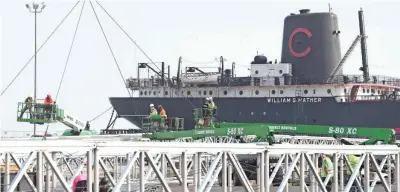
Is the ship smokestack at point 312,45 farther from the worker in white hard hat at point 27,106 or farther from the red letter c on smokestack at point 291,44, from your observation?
the worker in white hard hat at point 27,106

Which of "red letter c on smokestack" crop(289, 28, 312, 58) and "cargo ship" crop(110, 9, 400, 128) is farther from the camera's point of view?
"red letter c on smokestack" crop(289, 28, 312, 58)

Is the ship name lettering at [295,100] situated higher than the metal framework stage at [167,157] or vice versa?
the ship name lettering at [295,100]

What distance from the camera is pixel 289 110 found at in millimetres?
63281

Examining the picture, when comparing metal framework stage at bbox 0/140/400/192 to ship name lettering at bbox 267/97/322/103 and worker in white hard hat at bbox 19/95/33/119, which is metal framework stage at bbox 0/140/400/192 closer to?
worker in white hard hat at bbox 19/95/33/119

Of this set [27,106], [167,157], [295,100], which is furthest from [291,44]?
[167,157]

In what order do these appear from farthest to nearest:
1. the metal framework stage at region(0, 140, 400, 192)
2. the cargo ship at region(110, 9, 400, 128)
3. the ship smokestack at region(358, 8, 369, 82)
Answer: the ship smokestack at region(358, 8, 369, 82), the cargo ship at region(110, 9, 400, 128), the metal framework stage at region(0, 140, 400, 192)

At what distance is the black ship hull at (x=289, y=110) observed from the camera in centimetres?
5928

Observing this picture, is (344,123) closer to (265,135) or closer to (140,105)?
(140,105)

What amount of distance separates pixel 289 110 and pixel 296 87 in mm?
1708

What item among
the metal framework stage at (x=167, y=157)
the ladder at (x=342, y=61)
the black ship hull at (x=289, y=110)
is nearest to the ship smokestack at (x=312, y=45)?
the ladder at (x=342, y=61)

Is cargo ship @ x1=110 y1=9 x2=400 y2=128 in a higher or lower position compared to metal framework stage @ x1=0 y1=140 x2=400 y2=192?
higher

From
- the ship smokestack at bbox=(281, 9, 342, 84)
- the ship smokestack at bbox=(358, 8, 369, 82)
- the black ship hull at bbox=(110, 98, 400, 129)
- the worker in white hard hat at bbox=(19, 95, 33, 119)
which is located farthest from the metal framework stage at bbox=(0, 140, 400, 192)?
the ship smokestack at bbox=(358, 8, 369, 82)

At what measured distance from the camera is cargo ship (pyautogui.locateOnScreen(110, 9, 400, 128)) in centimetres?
6200

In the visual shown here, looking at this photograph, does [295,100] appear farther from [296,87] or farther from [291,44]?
[291,44]
